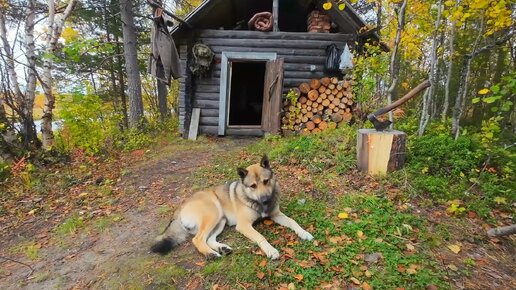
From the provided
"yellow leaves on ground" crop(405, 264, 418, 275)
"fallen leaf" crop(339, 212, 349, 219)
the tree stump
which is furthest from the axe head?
"yellow leaves on ground" crop(405, 264, 418, 275)

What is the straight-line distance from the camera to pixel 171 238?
3.57 m

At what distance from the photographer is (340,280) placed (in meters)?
2.83

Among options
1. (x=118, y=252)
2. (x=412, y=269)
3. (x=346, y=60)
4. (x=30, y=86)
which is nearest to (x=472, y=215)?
(x=412, y=269)

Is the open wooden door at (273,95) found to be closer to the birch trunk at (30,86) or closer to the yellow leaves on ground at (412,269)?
the yellow leaves on ground at (412,269)

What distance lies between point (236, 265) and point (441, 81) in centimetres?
1490

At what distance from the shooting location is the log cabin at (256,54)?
8.80 meters

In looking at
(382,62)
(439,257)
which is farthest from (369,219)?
(382,62)

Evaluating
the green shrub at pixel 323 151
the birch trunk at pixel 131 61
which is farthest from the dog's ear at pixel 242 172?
the birch trunk at pixel 131 61

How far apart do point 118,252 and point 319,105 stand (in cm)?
671

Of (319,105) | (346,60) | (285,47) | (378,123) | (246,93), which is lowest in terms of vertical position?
(378,123)

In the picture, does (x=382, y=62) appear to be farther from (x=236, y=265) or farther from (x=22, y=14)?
(x=22, y=14)

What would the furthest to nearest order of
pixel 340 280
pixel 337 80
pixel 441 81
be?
pixel 441 81 < pixel 337 80 < pixel 340 280

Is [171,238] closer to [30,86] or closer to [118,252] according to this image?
[118,252]

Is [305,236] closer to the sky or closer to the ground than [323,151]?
closer to the ground
